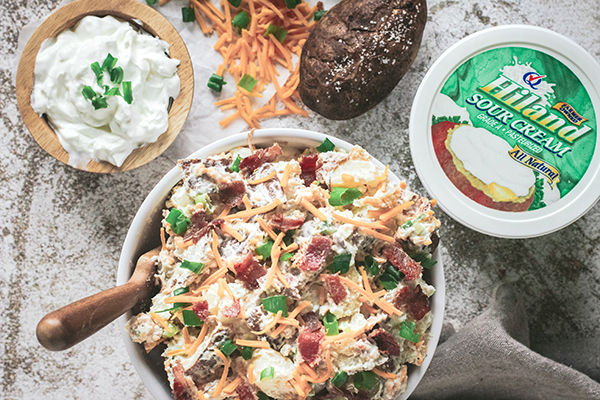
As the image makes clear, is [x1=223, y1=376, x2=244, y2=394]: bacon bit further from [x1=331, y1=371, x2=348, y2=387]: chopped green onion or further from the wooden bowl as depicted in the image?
the wooden bowl

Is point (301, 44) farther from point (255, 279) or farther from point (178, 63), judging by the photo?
point (255, 279)

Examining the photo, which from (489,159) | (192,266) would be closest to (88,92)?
(192,266)

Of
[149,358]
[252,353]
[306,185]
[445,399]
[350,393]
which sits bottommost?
[445,399]

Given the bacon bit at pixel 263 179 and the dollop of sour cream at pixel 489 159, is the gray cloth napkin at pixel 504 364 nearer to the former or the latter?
the dollop of sour cream at pixel 489 159

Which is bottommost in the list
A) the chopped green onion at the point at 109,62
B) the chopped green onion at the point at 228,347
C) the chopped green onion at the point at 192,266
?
the chopped green onion at the point at 228,347

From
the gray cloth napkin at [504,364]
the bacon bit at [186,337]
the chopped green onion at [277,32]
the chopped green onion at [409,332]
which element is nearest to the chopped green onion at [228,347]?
the bacon bit at [186,337]

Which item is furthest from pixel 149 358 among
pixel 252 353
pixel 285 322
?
pixel 285 322
